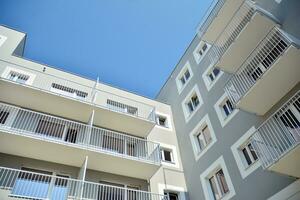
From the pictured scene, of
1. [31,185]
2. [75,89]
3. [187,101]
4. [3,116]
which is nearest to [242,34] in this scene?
[187,101]

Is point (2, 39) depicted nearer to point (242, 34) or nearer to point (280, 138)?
point (242, 34)

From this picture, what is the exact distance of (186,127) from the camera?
56.1ft

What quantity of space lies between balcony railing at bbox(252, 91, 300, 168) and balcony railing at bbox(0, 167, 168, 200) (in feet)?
19.6

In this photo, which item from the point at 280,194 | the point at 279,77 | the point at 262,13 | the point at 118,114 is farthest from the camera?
the point at 118,114

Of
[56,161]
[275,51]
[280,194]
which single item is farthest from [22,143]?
[275,51]

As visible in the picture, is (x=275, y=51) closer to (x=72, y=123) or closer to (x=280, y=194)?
(x=280, y=194)

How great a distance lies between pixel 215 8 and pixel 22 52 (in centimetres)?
1345

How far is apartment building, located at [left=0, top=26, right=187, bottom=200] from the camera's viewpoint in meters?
11.5

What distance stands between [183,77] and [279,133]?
10.9m

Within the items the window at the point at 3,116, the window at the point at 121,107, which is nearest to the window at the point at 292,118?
the window at the point at 121,107

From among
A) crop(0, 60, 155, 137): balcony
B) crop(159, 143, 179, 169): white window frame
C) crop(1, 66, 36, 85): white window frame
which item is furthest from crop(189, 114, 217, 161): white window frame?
crop(1, 66, 36, 85): white window frame

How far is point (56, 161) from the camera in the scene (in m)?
12.6

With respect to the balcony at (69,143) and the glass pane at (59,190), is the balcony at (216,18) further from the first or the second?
the glass pane at (59,190)

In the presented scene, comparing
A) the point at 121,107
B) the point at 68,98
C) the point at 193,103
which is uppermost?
the point at 121,107
